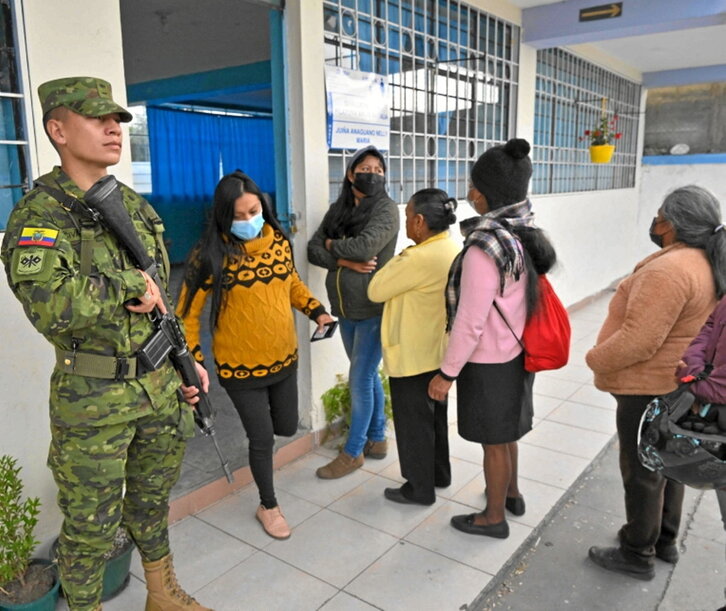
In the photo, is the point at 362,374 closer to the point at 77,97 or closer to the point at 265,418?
the point at 265,418

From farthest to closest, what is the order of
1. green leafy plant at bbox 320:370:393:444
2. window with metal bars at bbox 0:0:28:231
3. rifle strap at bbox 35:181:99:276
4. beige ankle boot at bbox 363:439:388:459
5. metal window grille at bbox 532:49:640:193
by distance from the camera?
metal window grille at bbox 532:49:640:193 < green leafy plant at bbox 320:370:393:444 < beige ankle boot at bbox 363:439:388:459 < window with metal bars at bbox 0:0:28:231 < rifle strap at bbox 35:181:99:276

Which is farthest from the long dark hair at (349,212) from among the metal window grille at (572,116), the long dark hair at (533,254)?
the metal window grille at (572,116)

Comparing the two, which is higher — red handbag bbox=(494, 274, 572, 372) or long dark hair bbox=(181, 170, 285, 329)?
long dark hair bbox=(181, 170, 285, 329)

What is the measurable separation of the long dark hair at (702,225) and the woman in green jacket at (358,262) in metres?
1.16

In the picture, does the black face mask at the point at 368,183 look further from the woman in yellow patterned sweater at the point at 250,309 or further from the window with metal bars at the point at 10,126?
the window with metal bars at the point at 10,126

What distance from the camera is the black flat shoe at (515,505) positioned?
2520mm

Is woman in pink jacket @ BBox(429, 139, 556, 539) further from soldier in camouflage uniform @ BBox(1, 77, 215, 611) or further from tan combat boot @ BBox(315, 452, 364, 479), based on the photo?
soldier in camouflage uniform @ BBox(1, 77, 215, 611)

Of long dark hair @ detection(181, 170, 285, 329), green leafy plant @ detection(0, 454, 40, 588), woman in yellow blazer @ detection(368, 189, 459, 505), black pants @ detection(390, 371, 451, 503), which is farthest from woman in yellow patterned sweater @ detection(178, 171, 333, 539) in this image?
green leafy plant @ detection(0, 454, 40, 588)

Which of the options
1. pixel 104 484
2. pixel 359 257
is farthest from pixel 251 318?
pixel 104 484

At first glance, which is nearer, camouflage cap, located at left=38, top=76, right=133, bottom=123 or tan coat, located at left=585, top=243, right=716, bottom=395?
camouflage cap, located at left=38, top=76, right=133, bottom=123

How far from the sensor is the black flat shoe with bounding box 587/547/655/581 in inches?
84.0

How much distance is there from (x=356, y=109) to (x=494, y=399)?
1.76m

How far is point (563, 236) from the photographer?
597cm

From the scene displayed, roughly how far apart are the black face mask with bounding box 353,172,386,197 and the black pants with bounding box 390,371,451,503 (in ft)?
2.75
